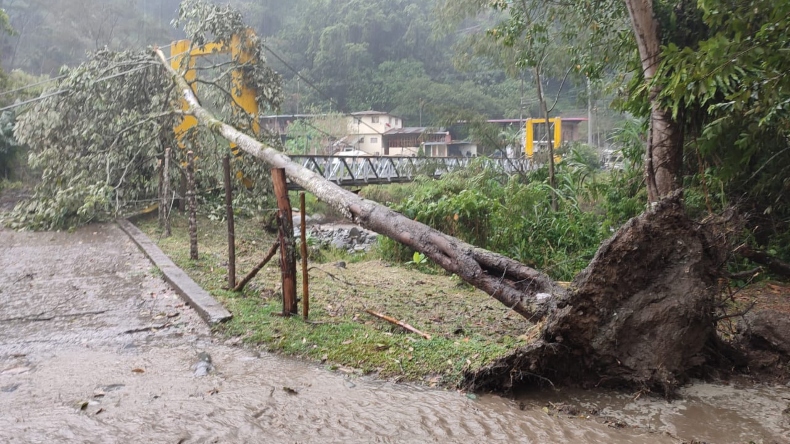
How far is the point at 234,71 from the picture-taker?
11656mm

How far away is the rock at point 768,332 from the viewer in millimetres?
3578

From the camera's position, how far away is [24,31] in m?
30.0

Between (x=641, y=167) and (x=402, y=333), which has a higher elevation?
(x=641, y=167)

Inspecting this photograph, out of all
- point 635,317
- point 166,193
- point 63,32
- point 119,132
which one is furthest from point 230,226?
point 63,32

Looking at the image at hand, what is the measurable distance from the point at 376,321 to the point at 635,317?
2.05 m

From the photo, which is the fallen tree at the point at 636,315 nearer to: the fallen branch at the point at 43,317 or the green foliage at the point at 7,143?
the fallen branch at the point at 43,317

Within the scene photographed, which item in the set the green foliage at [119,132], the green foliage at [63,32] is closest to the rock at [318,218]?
the green foliage at [119,132]

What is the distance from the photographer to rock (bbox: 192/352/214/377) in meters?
3.73

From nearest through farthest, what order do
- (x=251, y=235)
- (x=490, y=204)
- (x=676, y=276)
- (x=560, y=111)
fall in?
1. (x=676, y=276)
2. (x=490, y=204)
3. (x=251, y=235)
4. (x=560, y=111)

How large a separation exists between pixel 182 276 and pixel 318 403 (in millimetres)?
3607

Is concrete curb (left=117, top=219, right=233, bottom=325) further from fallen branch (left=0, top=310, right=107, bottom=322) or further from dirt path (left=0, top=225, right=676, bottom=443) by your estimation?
fallen branch (left=0, top=310, right=107, bottom=322)

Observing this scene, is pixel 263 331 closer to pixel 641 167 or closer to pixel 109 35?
pixel 641 167

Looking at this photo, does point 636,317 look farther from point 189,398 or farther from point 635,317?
point 189,398

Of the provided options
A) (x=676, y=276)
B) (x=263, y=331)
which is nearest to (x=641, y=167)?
(x=676, y=276)
